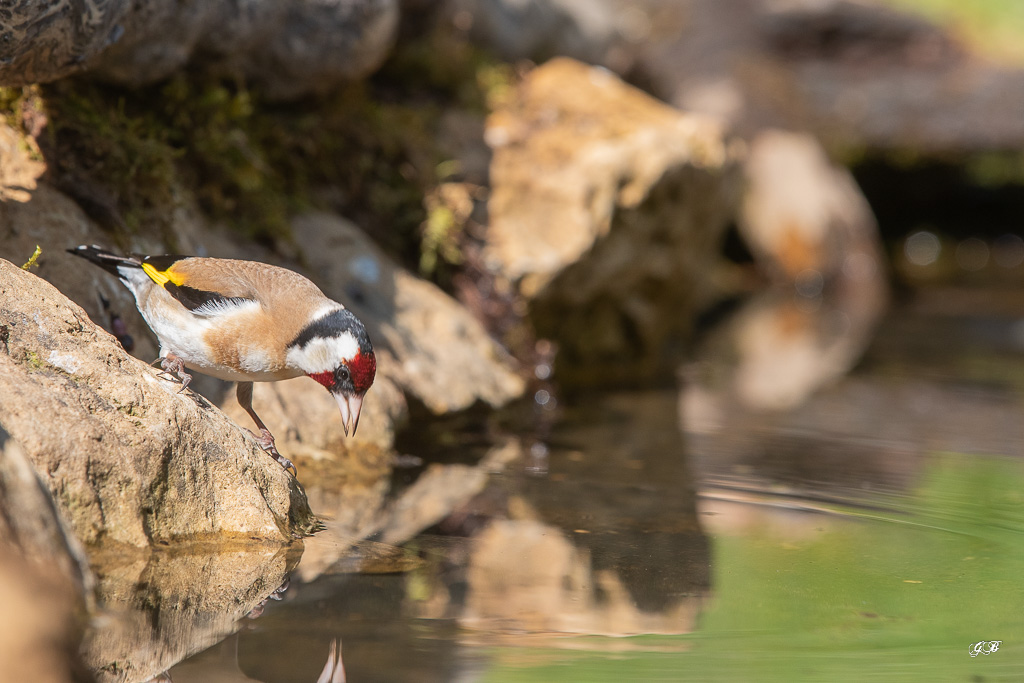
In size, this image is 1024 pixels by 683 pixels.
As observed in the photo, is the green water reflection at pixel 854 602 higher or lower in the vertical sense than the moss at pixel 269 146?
lower

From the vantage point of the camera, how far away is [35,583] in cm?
246

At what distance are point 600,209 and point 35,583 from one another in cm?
586

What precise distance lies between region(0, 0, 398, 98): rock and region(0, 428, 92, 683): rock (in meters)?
2.20

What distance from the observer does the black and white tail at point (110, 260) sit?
4.20m

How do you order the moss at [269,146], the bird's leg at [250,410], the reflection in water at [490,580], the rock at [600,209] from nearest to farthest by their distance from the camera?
the reflection in water at [490,580]
the bird's leg at [250,410]
the moss at [269,146]
the rock at [600,209]

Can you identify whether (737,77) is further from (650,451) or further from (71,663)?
(71,663)

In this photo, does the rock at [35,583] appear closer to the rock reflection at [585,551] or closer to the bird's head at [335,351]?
the rock reflection at [585,551]

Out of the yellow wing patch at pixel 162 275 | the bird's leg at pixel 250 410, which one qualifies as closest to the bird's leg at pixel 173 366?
the yellow wing patch at pixel 162 275

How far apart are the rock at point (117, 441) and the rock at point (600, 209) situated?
12.6 ft

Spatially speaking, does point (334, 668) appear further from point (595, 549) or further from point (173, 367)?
point (173, 367)

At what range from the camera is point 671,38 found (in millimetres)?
17641

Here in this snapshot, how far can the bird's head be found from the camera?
3.92 m

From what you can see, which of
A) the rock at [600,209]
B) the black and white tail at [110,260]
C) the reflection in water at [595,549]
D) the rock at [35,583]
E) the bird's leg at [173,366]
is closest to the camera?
the rock at [35,583]

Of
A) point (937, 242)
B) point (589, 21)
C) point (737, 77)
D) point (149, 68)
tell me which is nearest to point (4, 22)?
point (149, 68)
